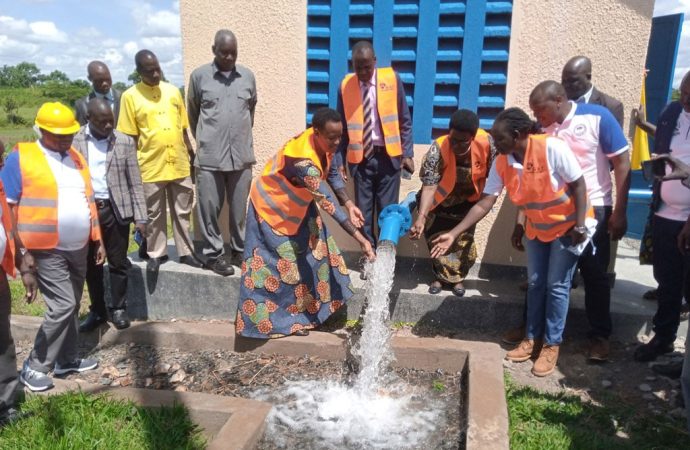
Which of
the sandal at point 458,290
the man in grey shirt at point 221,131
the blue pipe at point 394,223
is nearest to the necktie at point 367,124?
the blue pipe at point 394,223

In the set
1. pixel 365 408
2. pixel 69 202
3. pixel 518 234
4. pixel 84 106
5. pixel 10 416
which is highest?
pixel 84 106

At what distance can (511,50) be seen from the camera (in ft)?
14.2

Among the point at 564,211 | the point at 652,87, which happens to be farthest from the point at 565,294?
the point at 652,87

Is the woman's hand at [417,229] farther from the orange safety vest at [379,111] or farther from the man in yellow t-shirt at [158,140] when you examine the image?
the man in yellow t-shirt at [158,140]

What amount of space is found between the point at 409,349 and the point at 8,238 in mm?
2437

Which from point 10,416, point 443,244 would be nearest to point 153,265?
point 10,416

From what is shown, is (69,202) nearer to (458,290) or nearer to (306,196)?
(306,196)

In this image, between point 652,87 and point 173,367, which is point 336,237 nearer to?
point 173,367

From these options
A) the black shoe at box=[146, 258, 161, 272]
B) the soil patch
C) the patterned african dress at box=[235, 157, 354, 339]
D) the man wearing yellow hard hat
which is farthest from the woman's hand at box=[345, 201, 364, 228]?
the black shoe at box=[146, 258, 161, 272]

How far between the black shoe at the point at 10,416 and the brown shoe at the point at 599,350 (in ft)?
11.6

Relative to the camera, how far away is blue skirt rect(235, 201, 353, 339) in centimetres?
377

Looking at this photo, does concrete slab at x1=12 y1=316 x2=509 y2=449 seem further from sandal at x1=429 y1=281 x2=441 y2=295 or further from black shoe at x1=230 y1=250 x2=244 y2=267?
black shoe at x1=230 y1=250 x2=244 y2=267

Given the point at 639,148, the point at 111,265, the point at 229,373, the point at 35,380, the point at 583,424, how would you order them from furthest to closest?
the point at 639,148
the point at 111,265
the point at 229,373
the point at 35,380
the point at 583,424

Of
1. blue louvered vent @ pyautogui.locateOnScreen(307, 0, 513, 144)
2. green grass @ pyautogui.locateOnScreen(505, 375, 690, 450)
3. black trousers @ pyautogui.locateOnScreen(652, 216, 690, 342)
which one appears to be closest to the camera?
green grass @ pyautogui.locateOnScreen(505, 375, 690, 450)
